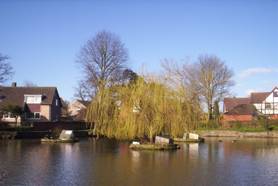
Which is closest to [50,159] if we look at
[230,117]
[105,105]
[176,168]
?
[176,168]

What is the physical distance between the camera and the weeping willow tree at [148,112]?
3044cm

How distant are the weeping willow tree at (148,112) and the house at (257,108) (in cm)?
3710

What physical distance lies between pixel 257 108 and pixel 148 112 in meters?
45.7

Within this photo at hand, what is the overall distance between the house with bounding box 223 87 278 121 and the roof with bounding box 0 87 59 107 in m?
28.6

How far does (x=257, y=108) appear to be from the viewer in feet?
234

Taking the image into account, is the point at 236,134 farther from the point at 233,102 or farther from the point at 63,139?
the point at 63,139

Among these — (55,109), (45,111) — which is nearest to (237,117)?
(55,109)

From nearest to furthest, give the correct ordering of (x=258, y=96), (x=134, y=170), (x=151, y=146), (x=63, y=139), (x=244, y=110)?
(x=134, y=170) → (x=151, y=146) → (x=63, y=139) → (x=244, y=110) → (x=258, y=96)

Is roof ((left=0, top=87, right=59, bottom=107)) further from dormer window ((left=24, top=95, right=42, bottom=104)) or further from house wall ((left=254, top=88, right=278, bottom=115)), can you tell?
house wall ((left=254, top=88, right=278, bottom=115))

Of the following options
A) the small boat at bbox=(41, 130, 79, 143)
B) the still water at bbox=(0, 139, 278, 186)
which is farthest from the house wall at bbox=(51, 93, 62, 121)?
the still water at bbox=(0, 139, 278, 186)

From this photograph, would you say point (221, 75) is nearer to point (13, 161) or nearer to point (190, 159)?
point (190, 159)

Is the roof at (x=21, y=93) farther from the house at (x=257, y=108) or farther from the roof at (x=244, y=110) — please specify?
the roof at (x=244, y=110)

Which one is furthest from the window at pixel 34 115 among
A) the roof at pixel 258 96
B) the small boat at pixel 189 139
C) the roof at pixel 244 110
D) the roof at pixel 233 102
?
the roof at pixel 258 96

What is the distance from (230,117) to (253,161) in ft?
145
